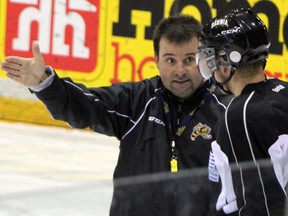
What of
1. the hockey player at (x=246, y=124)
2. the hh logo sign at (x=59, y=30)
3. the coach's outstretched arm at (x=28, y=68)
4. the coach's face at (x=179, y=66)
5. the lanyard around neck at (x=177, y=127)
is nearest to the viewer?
the hockey player at (x=246, y=124)

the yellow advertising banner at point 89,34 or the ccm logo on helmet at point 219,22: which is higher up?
the yellow advertising banner at point 89,34

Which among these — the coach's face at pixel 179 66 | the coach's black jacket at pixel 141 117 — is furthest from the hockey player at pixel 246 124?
the coach's face at pixel 179 66

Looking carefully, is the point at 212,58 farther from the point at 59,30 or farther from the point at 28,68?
the point at 59,30

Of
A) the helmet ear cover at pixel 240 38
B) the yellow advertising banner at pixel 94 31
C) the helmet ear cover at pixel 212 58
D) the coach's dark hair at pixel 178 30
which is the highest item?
the yellow advertising banner at pixel 94 31

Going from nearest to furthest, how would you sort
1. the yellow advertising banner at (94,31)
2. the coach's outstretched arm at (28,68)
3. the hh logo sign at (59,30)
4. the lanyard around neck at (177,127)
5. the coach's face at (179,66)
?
the coach's outstretched arm at (28,68) < the lanyard around neck at (177,127) < the coach's face at (179,66) < the yellow advertising banner at (94,31) < the hh logo sign at (59,30)

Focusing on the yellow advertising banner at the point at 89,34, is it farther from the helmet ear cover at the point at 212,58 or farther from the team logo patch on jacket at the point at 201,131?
the helmet ear cover at the point at 212,58

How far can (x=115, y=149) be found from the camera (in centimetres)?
614

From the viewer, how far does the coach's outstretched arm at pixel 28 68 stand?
270 cm

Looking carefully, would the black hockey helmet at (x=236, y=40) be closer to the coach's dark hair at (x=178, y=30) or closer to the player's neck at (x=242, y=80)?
the player's neck at (x=242, y=80)

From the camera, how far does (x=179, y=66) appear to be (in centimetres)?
299

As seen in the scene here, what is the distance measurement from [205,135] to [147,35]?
4.12m

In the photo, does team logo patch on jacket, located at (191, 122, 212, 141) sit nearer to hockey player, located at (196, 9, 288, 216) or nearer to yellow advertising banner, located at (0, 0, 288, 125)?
hockey player, located at (196, 9, 288, 216)

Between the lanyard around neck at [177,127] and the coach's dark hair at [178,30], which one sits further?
the coach's dark hair at [178,30]

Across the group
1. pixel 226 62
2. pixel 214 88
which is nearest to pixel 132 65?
pixel 214 88
